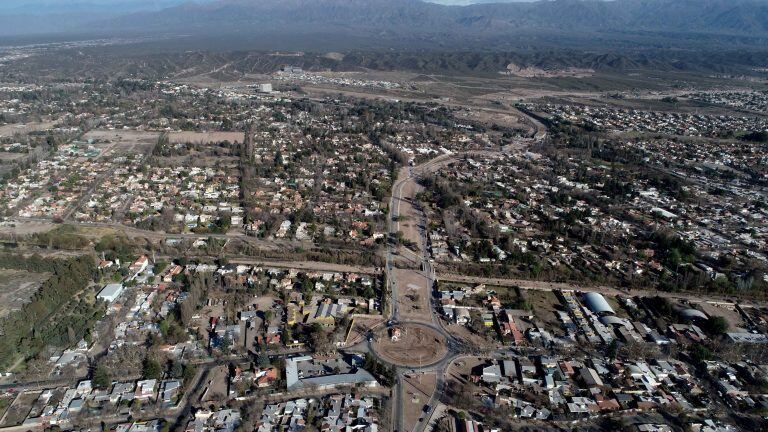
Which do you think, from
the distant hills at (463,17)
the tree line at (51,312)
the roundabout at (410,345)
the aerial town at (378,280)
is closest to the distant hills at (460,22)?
the distant hills at (463,17)

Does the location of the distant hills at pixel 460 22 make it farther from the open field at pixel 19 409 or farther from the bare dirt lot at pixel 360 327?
the open field at pixel 19 409

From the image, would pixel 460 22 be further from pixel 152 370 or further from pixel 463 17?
pixel 152 370

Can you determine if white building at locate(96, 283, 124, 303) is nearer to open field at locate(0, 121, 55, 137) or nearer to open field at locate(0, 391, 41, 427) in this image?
open field at locate(0, 391, 41, 427)

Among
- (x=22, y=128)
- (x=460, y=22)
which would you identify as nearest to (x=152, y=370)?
(x=22, y=128)

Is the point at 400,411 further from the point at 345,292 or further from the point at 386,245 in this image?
the point at 386,245

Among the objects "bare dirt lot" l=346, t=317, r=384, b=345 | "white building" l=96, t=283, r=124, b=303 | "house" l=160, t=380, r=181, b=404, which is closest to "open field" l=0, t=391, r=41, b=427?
"house" l=160, t=380, r=181, b=404

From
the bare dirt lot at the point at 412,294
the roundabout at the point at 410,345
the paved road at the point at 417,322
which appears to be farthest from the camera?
the bare dirt lot at the point at 412,294
